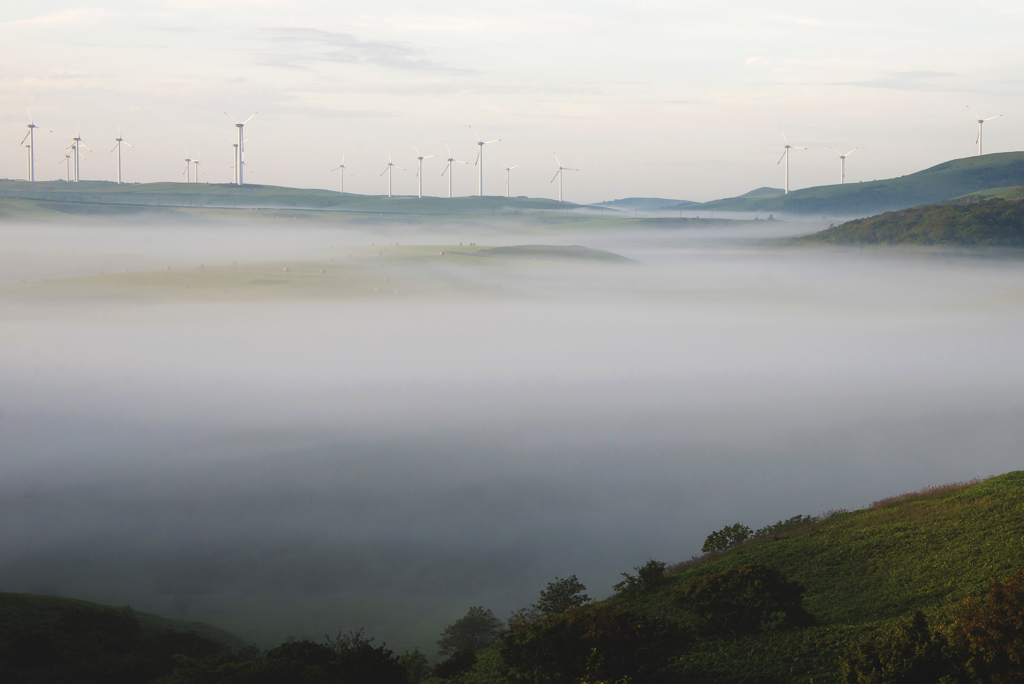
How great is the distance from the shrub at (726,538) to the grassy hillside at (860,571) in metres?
4.06

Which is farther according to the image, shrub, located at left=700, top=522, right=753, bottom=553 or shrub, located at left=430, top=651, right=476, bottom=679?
shrub, located at left=700, top=522, right=753, bottom=553

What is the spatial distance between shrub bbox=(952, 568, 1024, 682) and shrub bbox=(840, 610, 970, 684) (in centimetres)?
68

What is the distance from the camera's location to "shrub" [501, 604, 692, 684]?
34.5 m

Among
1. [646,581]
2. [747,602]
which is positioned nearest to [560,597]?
[646,581]

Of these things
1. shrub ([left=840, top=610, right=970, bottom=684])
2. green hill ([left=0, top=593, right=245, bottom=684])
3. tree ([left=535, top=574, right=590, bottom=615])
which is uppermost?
shrub ([left=840, top=610, right=970, bottom=684])

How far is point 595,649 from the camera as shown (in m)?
33.1

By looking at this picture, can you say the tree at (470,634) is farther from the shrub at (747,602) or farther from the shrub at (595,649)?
the shrub at (595,649)

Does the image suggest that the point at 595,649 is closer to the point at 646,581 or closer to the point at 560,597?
the point at 646,581

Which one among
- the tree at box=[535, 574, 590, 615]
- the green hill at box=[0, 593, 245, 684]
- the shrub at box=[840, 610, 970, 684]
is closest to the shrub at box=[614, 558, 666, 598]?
the tree at box=[535, 574, 590, 615]

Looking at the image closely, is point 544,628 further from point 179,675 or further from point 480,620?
point 480,620

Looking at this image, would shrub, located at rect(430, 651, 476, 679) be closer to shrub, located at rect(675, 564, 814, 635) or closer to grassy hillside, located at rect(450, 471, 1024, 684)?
grassy hillside, located at rect(450, 471, 1024, 684)

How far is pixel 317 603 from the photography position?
116438 millimetres

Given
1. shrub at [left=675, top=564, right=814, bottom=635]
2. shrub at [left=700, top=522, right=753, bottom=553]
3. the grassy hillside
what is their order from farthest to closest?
1. shrub at [left=700, top=522, right=753, bottom=553]
2. shrub at [left=675, top=564, right=814, bottom=635]
3. the grassy hillside

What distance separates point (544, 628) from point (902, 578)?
22.9 meters
